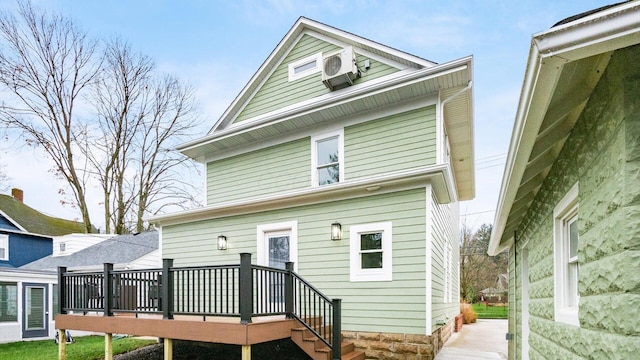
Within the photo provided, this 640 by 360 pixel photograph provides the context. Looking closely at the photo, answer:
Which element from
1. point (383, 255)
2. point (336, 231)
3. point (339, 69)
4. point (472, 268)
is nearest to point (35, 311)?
point (336, 231)

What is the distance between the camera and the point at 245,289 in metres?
5.79

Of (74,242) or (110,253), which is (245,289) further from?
(74,242)

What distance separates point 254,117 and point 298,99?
1444 mm

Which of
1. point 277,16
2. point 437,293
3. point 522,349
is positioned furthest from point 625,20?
point 277,16

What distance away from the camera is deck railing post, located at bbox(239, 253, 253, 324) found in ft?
18.8

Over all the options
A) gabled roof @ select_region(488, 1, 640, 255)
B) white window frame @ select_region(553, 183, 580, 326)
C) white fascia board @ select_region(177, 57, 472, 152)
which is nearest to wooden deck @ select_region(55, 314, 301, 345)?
white window frame @ select_region(553, 183, 580, 326)

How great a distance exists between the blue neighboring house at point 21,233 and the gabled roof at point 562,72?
73.4ft

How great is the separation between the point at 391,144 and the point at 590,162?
6208 millimetres

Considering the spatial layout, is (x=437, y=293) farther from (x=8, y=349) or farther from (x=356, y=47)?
(x=8, y=349)

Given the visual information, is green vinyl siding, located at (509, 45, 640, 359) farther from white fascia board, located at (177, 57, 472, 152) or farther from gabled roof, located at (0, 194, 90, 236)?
gabled roof, located at (0, 194, 90, 236)

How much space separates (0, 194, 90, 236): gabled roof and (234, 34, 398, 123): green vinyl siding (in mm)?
16209

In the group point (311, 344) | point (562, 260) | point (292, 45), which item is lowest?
point (311, 344)

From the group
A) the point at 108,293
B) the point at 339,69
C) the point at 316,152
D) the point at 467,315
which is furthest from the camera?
the point at 467,315

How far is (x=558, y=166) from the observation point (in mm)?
3105
